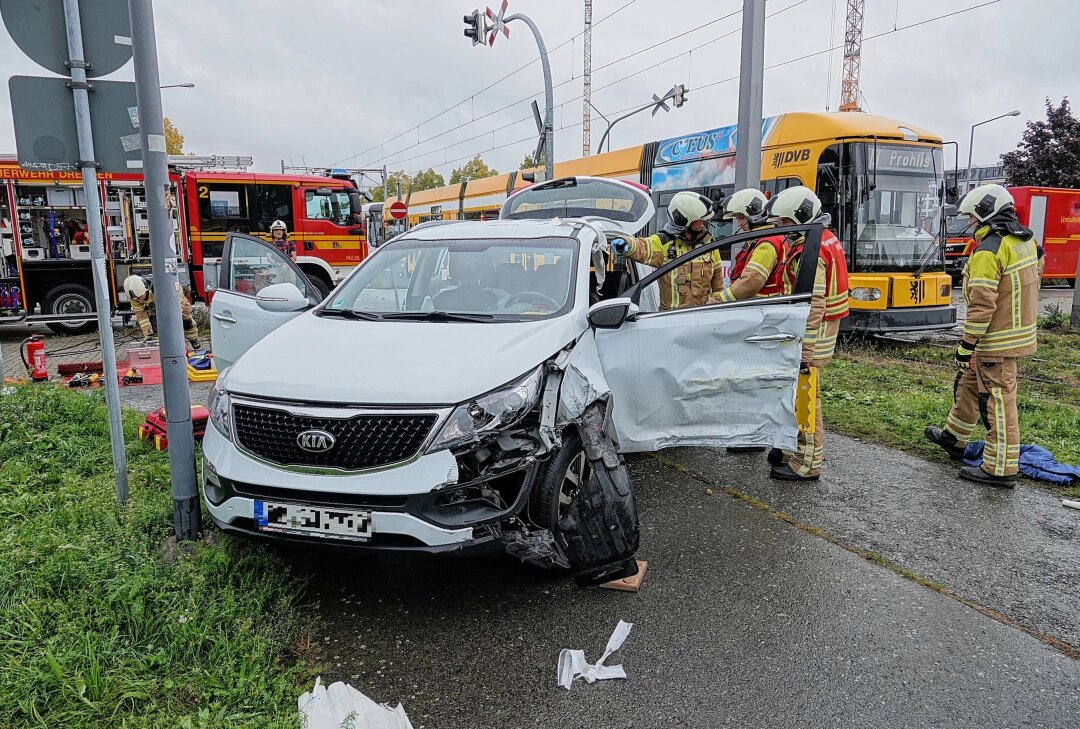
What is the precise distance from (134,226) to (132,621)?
12442 mm

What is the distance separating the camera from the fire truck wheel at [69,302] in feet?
40.9

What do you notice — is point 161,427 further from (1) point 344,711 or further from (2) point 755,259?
(2) point 755,259

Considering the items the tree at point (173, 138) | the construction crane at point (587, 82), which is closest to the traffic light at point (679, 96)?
the construction crane at point (587, 82)

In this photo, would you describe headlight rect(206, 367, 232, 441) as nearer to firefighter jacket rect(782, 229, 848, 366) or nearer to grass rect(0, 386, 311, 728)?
grass rect(0, 386, 311, 728)

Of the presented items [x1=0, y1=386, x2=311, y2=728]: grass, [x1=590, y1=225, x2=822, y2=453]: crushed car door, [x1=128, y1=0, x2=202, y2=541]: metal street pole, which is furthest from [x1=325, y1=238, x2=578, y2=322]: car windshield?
[x1=0, y1=386, x2=311, y2=728]: grass

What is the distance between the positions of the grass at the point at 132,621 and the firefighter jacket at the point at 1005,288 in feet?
15.0

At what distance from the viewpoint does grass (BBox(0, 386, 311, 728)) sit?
251cm

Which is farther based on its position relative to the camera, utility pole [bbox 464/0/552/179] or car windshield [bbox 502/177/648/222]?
utility pole [bbox 464/0/552/179]

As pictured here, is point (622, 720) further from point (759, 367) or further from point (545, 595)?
point (759, 367)

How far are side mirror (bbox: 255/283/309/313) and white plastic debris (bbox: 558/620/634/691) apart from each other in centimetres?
273

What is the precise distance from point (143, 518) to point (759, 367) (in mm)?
3499

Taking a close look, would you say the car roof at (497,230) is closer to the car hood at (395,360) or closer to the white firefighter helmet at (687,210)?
the car hood at (395,360)

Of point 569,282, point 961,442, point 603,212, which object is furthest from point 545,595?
point 603,212

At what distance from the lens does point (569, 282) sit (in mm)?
4281
